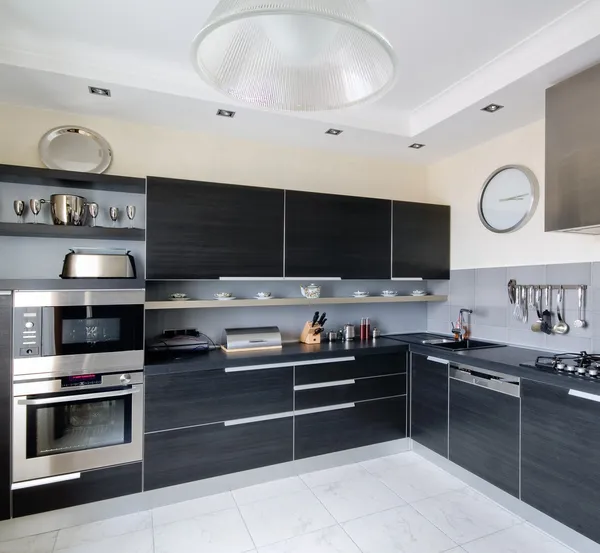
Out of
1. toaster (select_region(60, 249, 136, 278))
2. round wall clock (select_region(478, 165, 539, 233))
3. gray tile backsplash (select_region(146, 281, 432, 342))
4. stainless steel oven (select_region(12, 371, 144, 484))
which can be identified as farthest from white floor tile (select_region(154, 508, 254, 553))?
round wall clock (select_region(478, 165, 539, 233))

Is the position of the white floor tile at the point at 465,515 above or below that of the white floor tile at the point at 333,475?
above

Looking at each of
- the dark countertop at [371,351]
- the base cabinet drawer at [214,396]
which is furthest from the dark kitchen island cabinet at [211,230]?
the base cabinet drawer at [214,396]

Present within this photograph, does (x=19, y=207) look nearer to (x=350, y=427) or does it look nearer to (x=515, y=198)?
(x=350, y=427)

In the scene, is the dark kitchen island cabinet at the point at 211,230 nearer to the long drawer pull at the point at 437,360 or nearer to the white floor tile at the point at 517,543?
the long drawer pull at the point at 437,360

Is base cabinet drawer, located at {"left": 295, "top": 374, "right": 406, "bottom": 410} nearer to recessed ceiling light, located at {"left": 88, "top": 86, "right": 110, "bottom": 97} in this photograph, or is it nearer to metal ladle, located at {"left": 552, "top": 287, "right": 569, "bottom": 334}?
metal ladle, located at {"left": 552, "top": 287, "right": 569, "bottom": 334}

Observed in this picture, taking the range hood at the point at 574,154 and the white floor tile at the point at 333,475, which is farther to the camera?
→ the white floor tile at the point at 333,475

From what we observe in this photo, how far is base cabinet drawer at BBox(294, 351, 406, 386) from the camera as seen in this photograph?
259 centimetres

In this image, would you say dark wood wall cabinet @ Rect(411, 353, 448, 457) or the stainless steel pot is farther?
dark wood wall cabinet @ Rect(411, 353, 448, 457)

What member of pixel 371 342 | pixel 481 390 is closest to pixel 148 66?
pixel 371 342

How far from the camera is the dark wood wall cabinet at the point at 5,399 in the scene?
1933 millimetres

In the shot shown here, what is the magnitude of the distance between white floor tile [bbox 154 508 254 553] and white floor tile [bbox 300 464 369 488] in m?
0.56

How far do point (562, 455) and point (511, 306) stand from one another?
3.72 feet

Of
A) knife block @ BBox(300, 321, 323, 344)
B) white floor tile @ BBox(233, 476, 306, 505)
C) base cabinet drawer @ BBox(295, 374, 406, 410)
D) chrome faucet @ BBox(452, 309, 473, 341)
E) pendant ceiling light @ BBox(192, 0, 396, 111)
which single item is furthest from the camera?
chrome faucet @ BBox(452, 309, 473, 341)

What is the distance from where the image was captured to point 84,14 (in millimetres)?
1794
